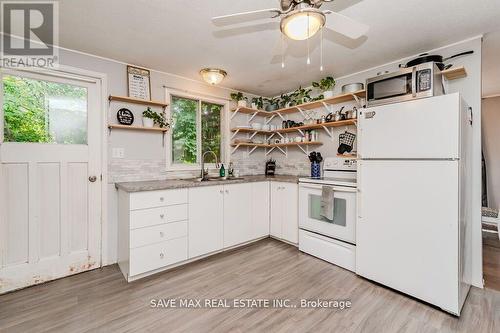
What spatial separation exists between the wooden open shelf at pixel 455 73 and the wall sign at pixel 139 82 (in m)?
3.12

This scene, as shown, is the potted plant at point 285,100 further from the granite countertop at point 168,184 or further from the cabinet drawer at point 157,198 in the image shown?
the cabinet drawer at point 157,198

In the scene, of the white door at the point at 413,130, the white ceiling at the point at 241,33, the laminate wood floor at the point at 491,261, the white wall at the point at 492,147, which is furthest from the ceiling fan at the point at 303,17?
the white wall at the point at 492,147

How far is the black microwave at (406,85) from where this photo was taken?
1975mm

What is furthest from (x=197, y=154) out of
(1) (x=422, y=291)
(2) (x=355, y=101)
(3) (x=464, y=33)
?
(3) (x=464, y=33)

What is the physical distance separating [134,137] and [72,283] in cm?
162

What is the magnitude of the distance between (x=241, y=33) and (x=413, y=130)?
66.9 inches

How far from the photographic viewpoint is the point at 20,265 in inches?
84.4

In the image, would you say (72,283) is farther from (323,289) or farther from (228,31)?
(228,31)

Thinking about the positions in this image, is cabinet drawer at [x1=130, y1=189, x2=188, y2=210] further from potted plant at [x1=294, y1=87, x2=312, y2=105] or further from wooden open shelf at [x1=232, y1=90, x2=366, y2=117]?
potted plant at [x1=294, y1=87, x2=312, y2=105]

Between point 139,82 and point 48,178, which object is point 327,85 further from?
point 48,178

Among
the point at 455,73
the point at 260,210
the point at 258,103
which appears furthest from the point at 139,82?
the point at 455,73

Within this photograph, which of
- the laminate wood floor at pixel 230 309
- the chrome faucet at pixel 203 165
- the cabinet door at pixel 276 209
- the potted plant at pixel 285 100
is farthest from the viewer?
the potted plant at pixel 285 100

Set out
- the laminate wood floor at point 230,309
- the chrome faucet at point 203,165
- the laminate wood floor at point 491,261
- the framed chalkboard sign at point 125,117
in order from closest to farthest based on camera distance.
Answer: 1. the laminate wood floor at point 230,309
2. the laminate wood floor at point 491,261
3. the framed chalkboard sign at point 125,117
4. the chrome faucet at point 203,165

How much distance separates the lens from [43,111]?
228 cm
